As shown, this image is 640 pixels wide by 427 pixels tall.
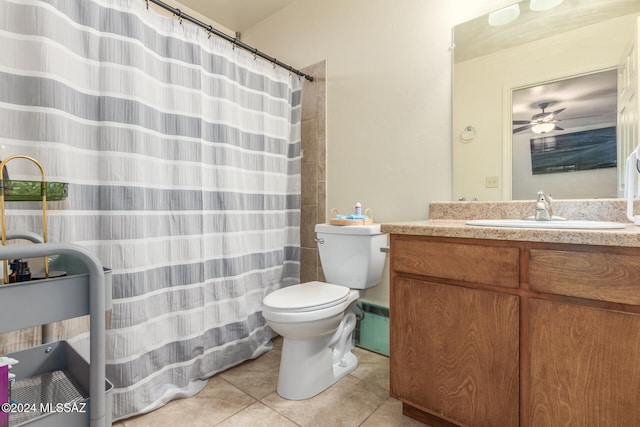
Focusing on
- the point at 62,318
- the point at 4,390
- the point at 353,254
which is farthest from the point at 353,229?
the point at 4,390

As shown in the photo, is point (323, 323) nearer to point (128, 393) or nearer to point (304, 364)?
point (304, 364)

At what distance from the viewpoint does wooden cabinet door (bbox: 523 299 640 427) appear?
868 mm

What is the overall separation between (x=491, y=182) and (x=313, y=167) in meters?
1.15

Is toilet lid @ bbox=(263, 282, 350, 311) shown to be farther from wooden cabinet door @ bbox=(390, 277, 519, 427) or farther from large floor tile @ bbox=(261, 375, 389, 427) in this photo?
large floor tile @ bbox=(261, 375, 389, 427)

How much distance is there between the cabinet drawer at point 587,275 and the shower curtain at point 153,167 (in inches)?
56.3

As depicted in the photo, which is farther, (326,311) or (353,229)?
(353,229)

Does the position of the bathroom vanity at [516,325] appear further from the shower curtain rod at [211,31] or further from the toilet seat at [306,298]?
the shower curtain rod at [211,31]

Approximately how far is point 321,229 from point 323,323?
0.56 meters

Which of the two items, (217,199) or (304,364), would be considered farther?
(217,199)

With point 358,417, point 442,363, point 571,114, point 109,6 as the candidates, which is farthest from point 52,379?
point 571,114

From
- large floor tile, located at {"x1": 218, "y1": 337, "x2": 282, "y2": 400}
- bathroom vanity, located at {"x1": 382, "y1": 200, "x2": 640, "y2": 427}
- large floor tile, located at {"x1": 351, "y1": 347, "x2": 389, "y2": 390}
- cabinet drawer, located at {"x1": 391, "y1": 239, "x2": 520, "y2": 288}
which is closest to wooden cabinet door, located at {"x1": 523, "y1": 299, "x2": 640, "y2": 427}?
bathroom vanity, located at {"x1": 382, "y1": 200, "x2": 640, "y2": 427}

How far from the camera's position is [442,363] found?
1.18m

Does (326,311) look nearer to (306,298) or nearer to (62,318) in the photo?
(306,298)

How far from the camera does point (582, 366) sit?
92cm
